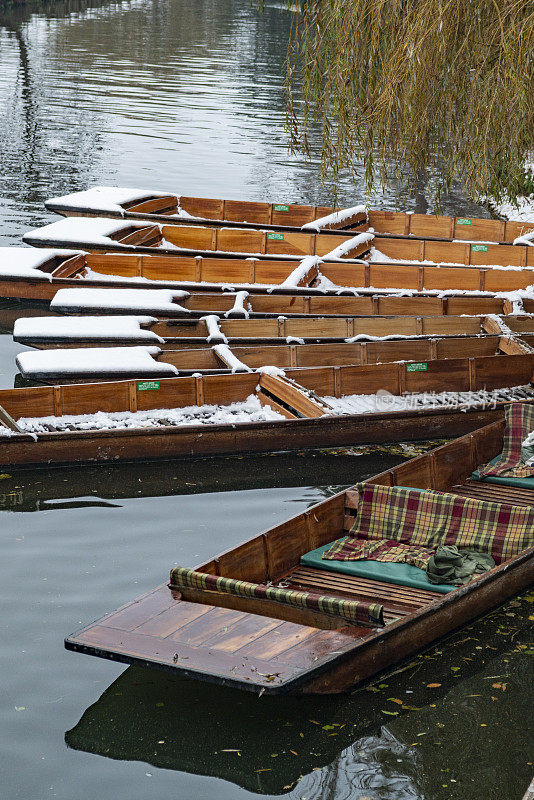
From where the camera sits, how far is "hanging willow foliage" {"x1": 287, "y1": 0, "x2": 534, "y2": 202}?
822 cm

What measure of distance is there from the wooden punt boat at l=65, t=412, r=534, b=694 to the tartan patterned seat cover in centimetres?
12

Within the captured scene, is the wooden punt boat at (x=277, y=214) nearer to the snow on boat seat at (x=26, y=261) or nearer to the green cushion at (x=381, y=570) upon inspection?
the snow on boat seat at (x=26, y=261)

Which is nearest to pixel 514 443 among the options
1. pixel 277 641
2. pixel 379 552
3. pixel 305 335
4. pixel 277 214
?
pixel 379 552

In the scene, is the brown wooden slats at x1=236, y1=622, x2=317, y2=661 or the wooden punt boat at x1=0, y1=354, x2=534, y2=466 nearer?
the brown wooden slats at x1=236, y1=622, x2=317, y2=661

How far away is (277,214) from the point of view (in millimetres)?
16844

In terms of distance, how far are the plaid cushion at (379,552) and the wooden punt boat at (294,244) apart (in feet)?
25.7

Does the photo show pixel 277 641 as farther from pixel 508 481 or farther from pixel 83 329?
pixel 83 329

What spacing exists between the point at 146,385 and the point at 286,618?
431cm

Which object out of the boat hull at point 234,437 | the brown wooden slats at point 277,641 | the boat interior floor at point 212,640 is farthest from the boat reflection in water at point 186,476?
the brown wooden slats at point 277,641

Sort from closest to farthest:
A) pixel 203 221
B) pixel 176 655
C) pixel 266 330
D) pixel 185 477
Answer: pixel 176 655 → pixel 185 477 → pixel 266 330 → pixel 203 221

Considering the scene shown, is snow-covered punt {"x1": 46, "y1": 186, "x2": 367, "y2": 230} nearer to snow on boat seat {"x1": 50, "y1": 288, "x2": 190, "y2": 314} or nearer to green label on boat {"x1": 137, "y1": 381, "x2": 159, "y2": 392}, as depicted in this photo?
snow on boat seat {"x1": 50, "y1": 288, "x2": 190, "y2": 314}

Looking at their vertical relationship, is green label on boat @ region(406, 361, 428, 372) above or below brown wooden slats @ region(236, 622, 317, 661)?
above

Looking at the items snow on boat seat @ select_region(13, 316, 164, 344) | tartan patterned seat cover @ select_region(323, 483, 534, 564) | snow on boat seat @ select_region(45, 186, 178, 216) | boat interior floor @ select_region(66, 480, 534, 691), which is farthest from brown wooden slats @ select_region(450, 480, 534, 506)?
snow on boat seat @ select_region(45, 186, 178, 216)

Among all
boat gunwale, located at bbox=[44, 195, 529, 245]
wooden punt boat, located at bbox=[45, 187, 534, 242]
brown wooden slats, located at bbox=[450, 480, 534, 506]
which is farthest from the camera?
wooden punt boat, located at bbox=[45, 187, 534, 242]
